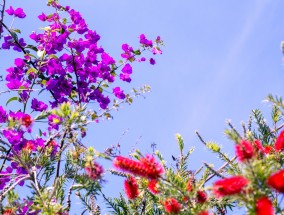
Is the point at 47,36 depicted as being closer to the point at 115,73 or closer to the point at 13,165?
the point at 115,73

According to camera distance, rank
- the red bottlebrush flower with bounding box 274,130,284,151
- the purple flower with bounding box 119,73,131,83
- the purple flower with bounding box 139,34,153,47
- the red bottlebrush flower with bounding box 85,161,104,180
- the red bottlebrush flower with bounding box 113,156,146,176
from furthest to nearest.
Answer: the purple flower with bounding box 139,34,153,47
the purple flower with bounding box 119,73,131,83
the red bottlebrush flower with bounding box 274,130,284,151
the red bottlebrush flower with bounding box 85,161,104,180
the red bottlebrush flower with bounding box 113,156,146,176

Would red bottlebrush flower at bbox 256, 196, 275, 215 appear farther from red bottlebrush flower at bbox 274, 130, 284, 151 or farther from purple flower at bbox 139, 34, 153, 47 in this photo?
purple flower at bbox 139, 34, 153, 47

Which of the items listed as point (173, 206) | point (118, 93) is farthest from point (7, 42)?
point (173, 206)

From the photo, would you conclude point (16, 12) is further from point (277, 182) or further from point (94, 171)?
point (277, 182)

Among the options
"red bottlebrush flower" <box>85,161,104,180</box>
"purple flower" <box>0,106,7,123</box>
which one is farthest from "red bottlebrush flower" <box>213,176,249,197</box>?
"purple flower" <box>0,106,7,123</box>

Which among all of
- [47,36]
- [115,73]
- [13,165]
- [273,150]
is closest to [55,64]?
[47,36]

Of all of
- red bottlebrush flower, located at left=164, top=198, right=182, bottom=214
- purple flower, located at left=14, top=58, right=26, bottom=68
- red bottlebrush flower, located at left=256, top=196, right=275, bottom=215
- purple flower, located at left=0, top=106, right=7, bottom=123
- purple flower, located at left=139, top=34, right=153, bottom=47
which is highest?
purple flower, located at left=139, top=34, right=153, bottom=47

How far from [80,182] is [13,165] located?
1.98 meters

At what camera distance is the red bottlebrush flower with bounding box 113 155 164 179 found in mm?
1544

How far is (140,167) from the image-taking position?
5.07ft

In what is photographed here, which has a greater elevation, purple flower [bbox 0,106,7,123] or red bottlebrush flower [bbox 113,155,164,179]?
purple flower [bbox 0,106,7,123]

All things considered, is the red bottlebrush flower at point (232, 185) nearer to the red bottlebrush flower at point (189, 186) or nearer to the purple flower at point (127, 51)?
the red bottlebrush flower at point (189, 186)

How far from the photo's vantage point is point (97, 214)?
7.64 ft

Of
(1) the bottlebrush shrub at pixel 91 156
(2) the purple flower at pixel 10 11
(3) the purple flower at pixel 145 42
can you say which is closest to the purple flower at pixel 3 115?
(1) the bottlebrush shrub at pixel 91 156
